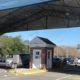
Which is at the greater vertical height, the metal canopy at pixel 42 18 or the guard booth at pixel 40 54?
the metal canopy at pixel 42 18

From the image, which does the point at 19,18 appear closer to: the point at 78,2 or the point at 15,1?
the point at 78,2

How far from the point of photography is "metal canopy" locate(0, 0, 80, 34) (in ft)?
80.3

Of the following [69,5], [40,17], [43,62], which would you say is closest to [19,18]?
[40,17]

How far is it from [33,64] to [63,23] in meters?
8.40

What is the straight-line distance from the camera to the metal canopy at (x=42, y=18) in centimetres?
2446

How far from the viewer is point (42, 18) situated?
28.9 metres

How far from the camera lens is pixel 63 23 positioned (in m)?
29.2

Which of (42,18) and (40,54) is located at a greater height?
(42,18)

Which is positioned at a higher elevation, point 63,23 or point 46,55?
point 63,23

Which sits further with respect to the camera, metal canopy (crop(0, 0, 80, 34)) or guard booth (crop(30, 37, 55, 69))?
guard booth (crop(30, 37, 55, 69))

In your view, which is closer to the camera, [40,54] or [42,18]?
[42,18]

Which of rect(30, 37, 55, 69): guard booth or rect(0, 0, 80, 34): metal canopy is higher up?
rect(0, 0, 80, 34): metal canopy

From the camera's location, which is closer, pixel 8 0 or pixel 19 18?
pixel 8 0

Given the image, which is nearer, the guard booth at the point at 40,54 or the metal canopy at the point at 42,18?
the metal canopy at the point at 42,18
